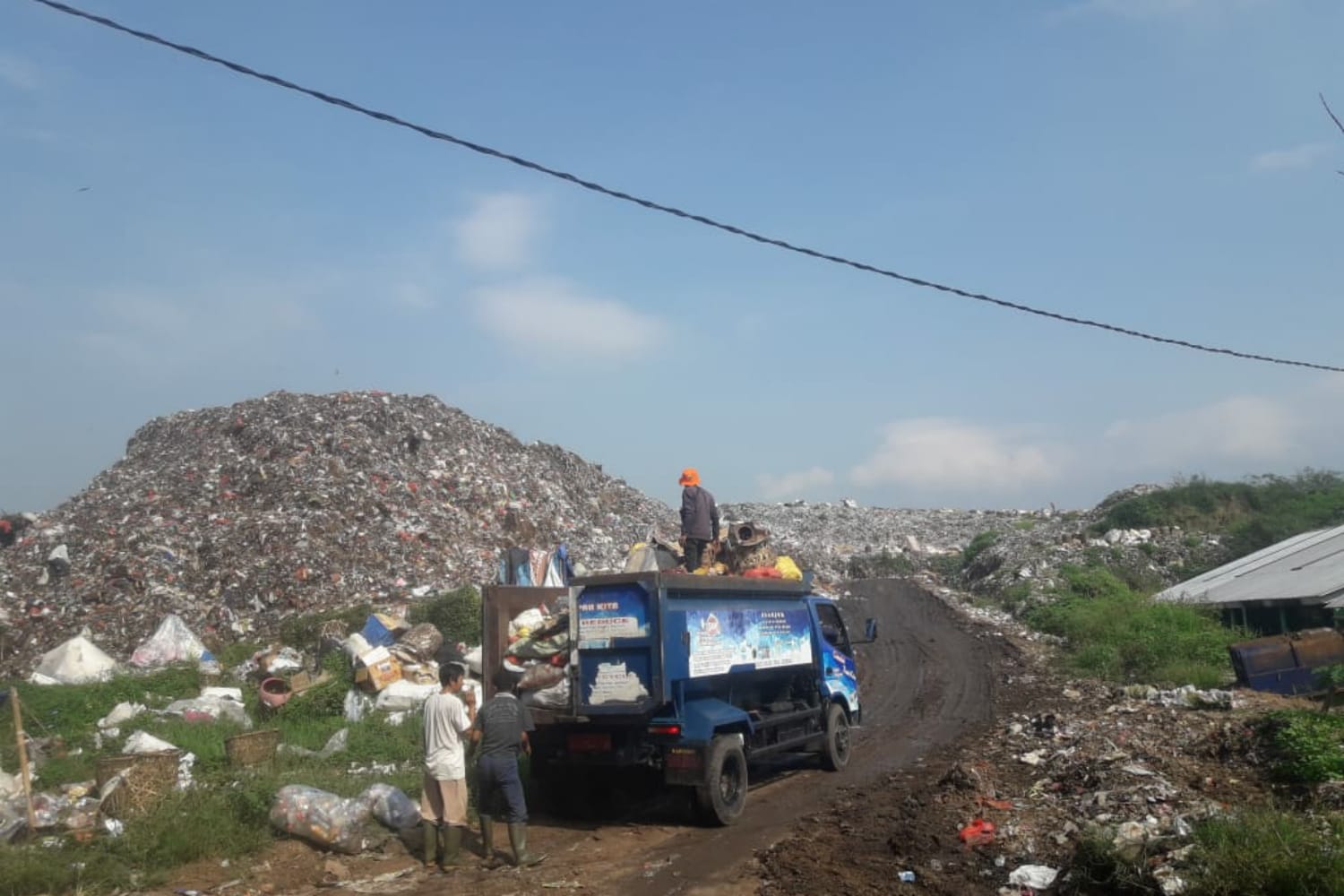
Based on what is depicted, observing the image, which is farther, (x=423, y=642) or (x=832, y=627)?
(x=423, y=642)

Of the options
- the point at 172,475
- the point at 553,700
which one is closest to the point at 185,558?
the point at 172,475

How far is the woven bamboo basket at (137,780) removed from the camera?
826 centimetres

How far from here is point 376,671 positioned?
13.2 meters

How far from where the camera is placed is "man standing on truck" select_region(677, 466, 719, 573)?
1123 centimetres

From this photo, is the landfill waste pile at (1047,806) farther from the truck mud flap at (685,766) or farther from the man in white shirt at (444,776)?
the man in white shirt at (444,776)

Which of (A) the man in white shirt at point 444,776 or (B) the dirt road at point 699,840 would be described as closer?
(B) the dirt road at point 699,840

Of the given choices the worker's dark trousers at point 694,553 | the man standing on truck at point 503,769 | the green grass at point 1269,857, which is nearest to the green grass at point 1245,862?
the green grass at point 1269,857

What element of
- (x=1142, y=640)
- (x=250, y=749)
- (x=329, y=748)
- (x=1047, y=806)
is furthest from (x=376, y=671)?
(x=1142, y=640)

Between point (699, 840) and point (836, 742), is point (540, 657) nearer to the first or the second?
point (699, 840)

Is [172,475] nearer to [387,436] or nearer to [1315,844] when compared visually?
[387,436]

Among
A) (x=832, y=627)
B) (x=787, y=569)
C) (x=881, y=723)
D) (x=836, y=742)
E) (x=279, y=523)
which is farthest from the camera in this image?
(x=279, y=523)

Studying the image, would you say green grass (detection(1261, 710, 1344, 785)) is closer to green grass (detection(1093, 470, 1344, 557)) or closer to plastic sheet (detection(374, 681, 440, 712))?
plastic sheet (detection(374, 681, 440, 712))

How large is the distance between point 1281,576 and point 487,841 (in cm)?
1709

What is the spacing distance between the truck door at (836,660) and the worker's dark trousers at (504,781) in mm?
4384
